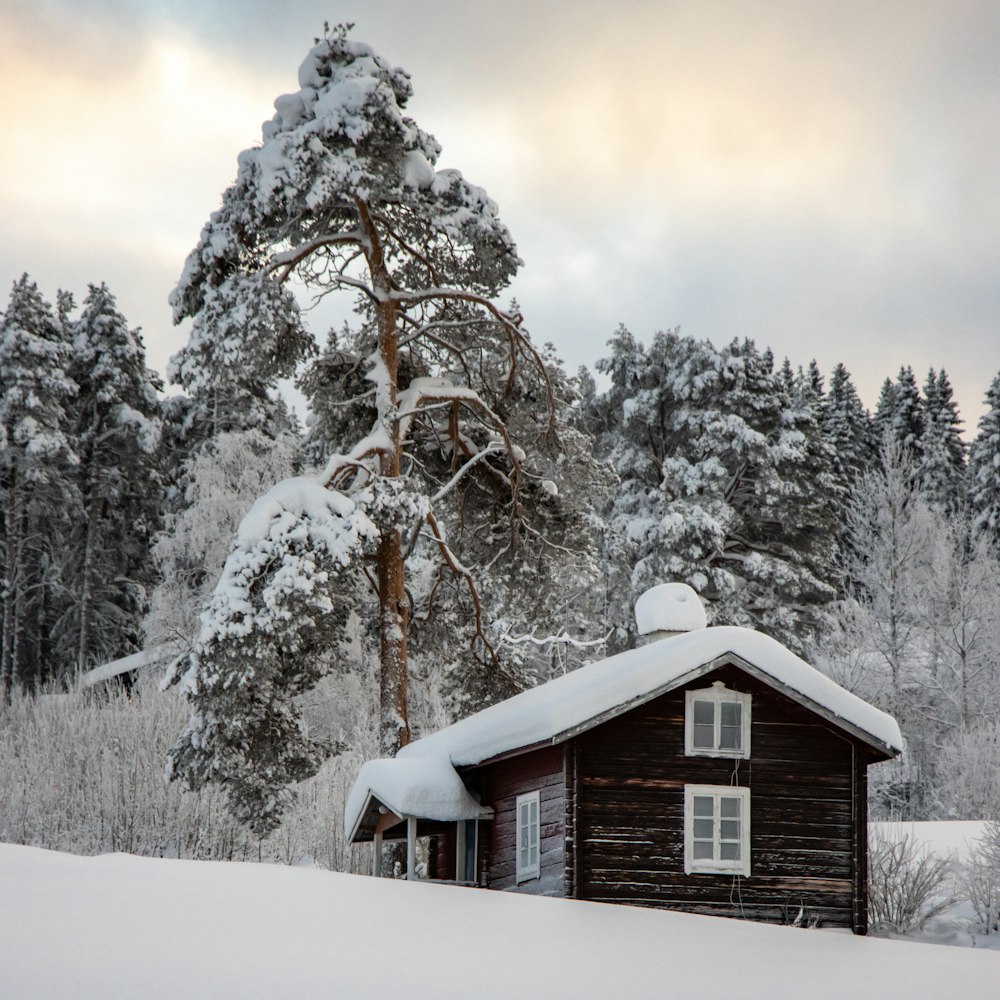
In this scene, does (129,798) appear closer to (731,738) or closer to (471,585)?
(471,585)

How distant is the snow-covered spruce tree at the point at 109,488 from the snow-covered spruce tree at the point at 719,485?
58.0ft

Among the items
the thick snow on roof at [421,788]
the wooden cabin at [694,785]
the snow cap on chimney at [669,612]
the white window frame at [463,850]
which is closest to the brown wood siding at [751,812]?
the wooden cabin at [694,785]

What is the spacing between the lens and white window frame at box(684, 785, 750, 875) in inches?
685

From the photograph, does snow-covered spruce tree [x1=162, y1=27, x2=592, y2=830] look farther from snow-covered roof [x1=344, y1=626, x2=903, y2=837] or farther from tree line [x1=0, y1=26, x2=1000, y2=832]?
snow-covered roof [x1=344, y1=626, x2=903, y2=837]

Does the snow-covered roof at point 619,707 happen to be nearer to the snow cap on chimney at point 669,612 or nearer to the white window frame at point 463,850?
the snow cap on chimney at point 669,612

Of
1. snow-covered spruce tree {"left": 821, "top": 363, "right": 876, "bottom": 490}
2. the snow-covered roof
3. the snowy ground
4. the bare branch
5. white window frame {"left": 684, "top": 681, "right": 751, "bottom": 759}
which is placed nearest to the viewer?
the snowy ground

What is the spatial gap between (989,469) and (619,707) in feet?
135

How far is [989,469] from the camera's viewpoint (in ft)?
175

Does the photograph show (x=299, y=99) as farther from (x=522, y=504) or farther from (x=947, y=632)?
(x=947, y=632)

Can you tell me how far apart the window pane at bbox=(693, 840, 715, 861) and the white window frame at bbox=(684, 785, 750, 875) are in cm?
3

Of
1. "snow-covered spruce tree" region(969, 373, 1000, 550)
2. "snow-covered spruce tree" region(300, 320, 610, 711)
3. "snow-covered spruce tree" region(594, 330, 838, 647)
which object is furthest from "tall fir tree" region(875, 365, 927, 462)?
"snow-covered spruce tree" region(300, 320, 610, 711)

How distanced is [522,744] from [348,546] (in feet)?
13.3

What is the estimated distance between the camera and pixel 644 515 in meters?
39.2

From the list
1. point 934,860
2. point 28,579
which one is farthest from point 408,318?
point 28,579
